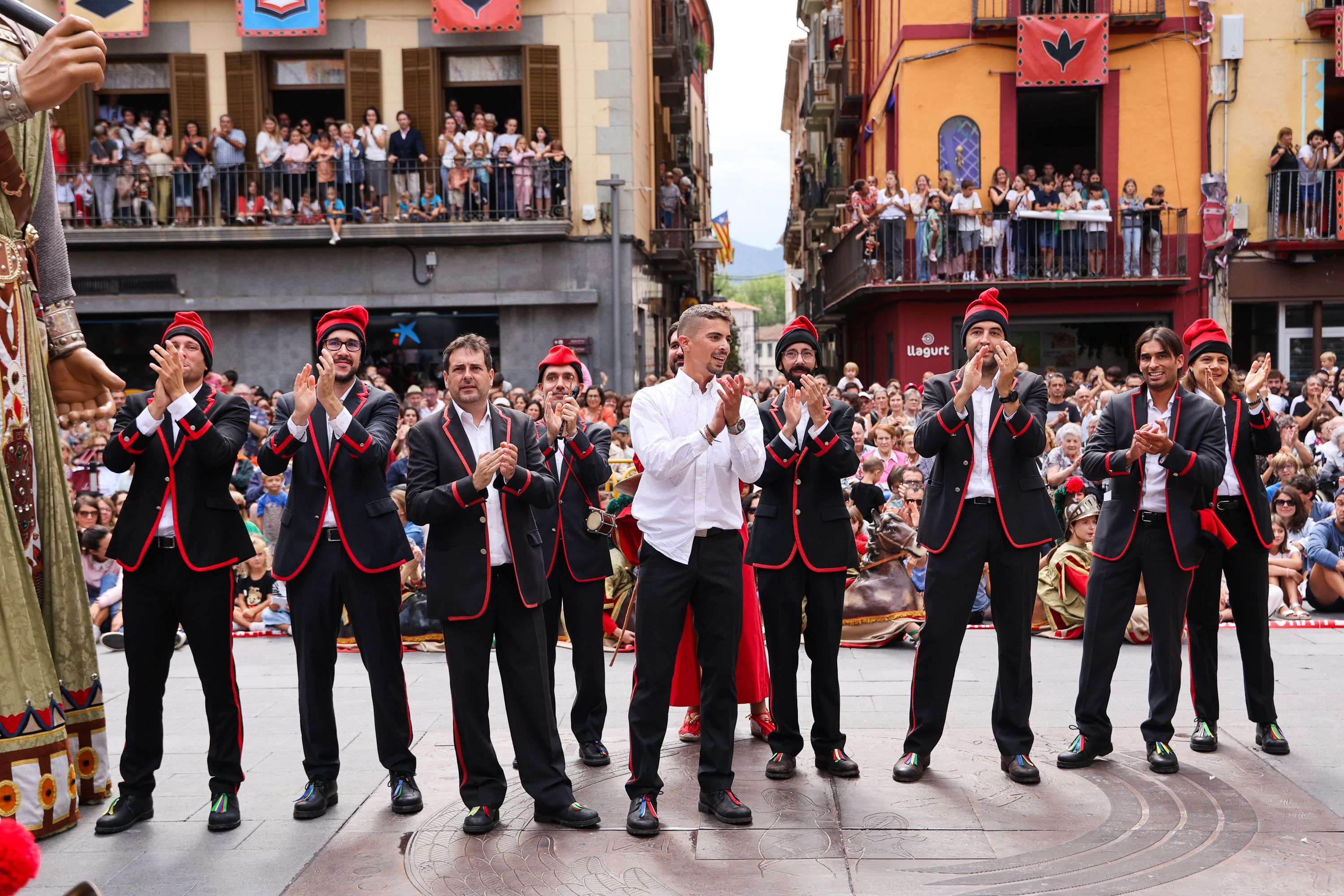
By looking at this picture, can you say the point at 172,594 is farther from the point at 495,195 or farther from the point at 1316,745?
the point at 495,195

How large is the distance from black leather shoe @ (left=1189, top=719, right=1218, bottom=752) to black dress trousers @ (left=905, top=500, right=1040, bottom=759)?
917 millimetres

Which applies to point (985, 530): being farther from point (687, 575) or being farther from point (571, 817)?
point (571, 817)

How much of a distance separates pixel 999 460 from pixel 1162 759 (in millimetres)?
1542

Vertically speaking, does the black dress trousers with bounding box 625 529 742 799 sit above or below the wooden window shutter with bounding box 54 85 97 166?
below

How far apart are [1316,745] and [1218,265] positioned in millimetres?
14159

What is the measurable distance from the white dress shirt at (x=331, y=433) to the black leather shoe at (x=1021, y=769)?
3143 millimetres

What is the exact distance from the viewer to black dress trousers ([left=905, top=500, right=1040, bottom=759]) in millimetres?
5570

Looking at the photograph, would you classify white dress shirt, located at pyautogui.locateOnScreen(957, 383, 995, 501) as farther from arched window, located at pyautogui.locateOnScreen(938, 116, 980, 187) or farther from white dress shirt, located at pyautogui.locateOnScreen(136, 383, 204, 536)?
arched window, located at pyautogui.locateOnScreen(938, 116, 980, 187)

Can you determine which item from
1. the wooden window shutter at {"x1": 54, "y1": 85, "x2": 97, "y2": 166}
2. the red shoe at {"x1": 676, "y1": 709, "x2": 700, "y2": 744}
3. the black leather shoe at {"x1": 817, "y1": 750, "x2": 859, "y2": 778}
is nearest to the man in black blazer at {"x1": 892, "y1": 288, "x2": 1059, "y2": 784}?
Result: the black leather shoe at {"x1": 817, "y1": 750, "x2": 859, "y2": 778}

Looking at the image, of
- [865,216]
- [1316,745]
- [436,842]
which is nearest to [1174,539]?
[1316,745]

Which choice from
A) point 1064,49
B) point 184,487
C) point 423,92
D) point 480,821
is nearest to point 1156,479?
point 480,821

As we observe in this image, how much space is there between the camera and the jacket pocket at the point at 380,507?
5238 mm

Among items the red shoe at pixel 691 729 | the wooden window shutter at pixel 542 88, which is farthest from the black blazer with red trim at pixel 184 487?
the wooden window shutter at pixel 542 88

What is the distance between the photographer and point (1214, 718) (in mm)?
5977
